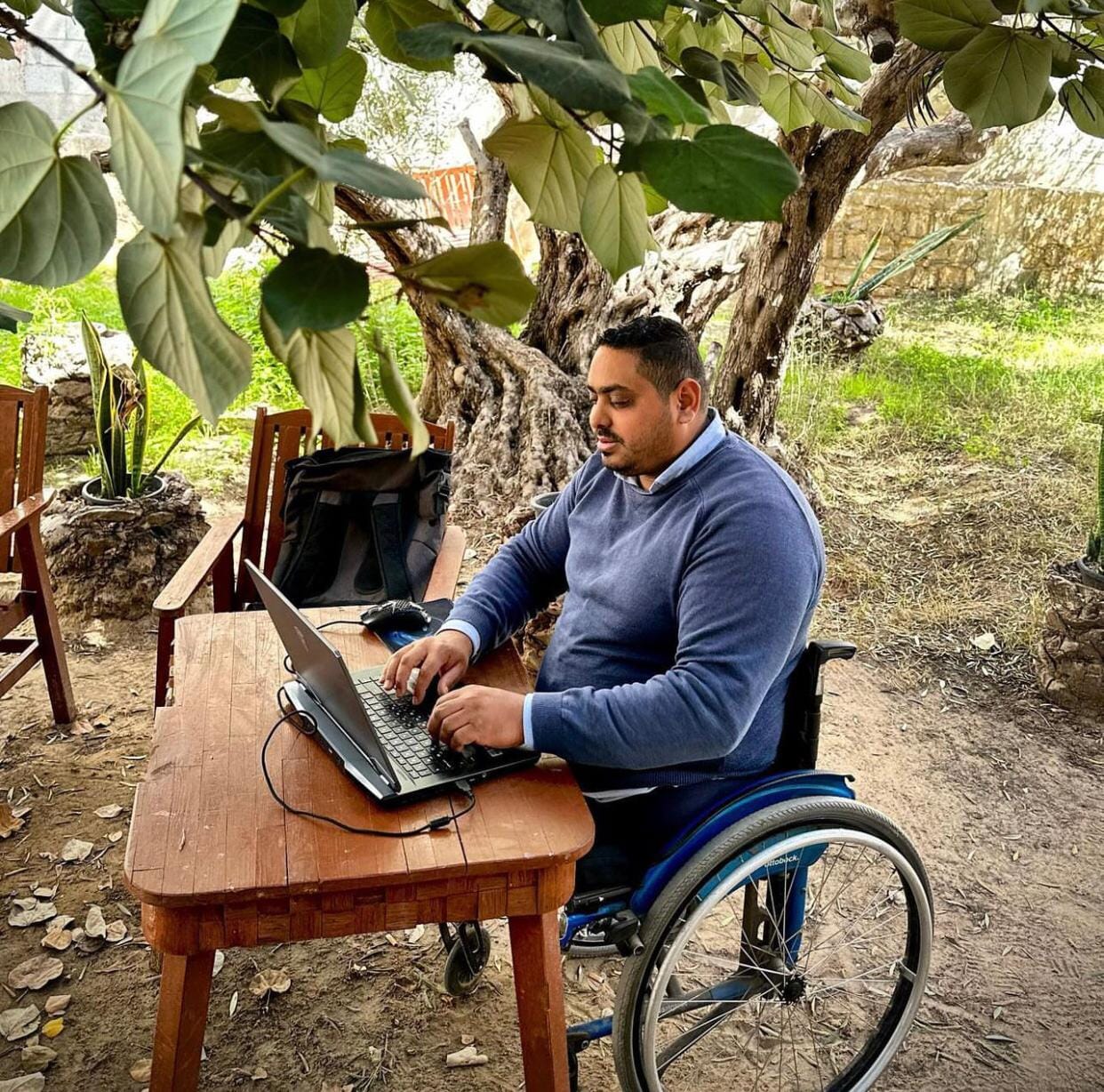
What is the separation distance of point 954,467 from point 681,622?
15.5ft

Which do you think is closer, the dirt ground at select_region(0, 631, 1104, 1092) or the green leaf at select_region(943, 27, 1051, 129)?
the green leaf at select_region(943, 27, 1051, 129)

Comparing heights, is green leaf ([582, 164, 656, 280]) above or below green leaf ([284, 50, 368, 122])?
below

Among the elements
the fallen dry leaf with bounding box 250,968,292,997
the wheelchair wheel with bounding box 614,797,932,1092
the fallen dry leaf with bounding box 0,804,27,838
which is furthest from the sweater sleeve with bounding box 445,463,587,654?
→ the fallen dry leaf with bounding box 0,804,27,838

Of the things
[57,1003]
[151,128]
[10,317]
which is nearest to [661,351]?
[10,317]

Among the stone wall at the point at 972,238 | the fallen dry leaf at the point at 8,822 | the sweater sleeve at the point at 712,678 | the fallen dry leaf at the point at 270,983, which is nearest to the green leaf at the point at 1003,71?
the sweater sleeve at the point at 712,678

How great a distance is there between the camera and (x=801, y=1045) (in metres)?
2.47

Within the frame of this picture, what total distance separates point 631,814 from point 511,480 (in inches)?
136

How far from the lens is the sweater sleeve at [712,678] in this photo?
1811 millimetres

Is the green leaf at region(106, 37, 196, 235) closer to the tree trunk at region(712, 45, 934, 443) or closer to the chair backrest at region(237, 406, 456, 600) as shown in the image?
the chair backrest at region(237, 406, 456, 600)

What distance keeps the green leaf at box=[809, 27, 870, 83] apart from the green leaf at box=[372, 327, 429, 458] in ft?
1.79

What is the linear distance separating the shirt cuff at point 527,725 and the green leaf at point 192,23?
61.2 inches

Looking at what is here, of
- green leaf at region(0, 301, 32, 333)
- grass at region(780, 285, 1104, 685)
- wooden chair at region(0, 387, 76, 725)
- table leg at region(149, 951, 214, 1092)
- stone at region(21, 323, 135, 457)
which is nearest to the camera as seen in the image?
green leaf at region(0, 301, 32, 333)

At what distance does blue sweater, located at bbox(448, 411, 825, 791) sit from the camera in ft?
5.95

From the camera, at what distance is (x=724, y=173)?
43cm
